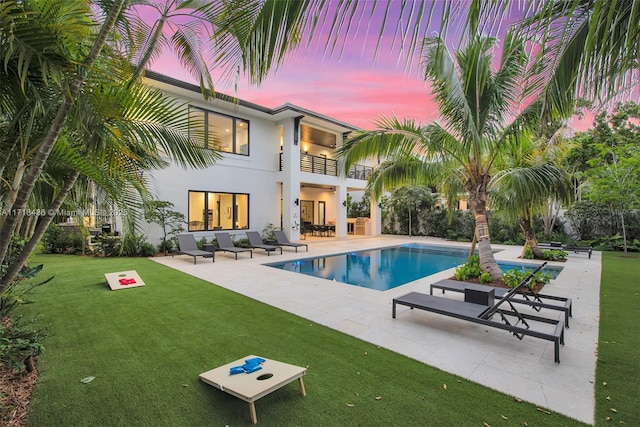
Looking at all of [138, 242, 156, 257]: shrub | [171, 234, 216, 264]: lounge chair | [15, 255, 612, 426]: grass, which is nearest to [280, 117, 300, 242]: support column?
[171, 234, 216, 264]: lounge chair

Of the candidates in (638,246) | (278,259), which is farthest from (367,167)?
(638,246)

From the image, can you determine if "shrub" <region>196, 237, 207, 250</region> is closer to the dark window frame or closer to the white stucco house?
the white stucco house

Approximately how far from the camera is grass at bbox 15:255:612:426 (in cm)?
292

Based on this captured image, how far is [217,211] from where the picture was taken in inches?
631

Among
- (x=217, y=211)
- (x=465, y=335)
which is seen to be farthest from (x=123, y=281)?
(x=217, y=211)

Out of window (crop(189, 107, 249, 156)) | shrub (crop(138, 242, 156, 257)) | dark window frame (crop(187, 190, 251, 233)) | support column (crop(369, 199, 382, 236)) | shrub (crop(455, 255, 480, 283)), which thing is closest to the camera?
shrub (crop(455, 255, 480, 283))

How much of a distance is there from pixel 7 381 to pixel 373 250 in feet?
48.4

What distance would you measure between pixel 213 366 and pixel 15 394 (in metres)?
1.91

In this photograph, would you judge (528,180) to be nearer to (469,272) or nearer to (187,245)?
(469,272)

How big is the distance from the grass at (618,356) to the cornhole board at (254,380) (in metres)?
2.90

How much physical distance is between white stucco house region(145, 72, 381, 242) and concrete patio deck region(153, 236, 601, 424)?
6.76 meters

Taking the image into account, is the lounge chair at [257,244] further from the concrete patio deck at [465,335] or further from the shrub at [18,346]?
the shrub at [18,346]

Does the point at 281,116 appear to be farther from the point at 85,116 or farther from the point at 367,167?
the point at 85,116

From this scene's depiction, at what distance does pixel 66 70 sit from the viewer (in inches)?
88.5
